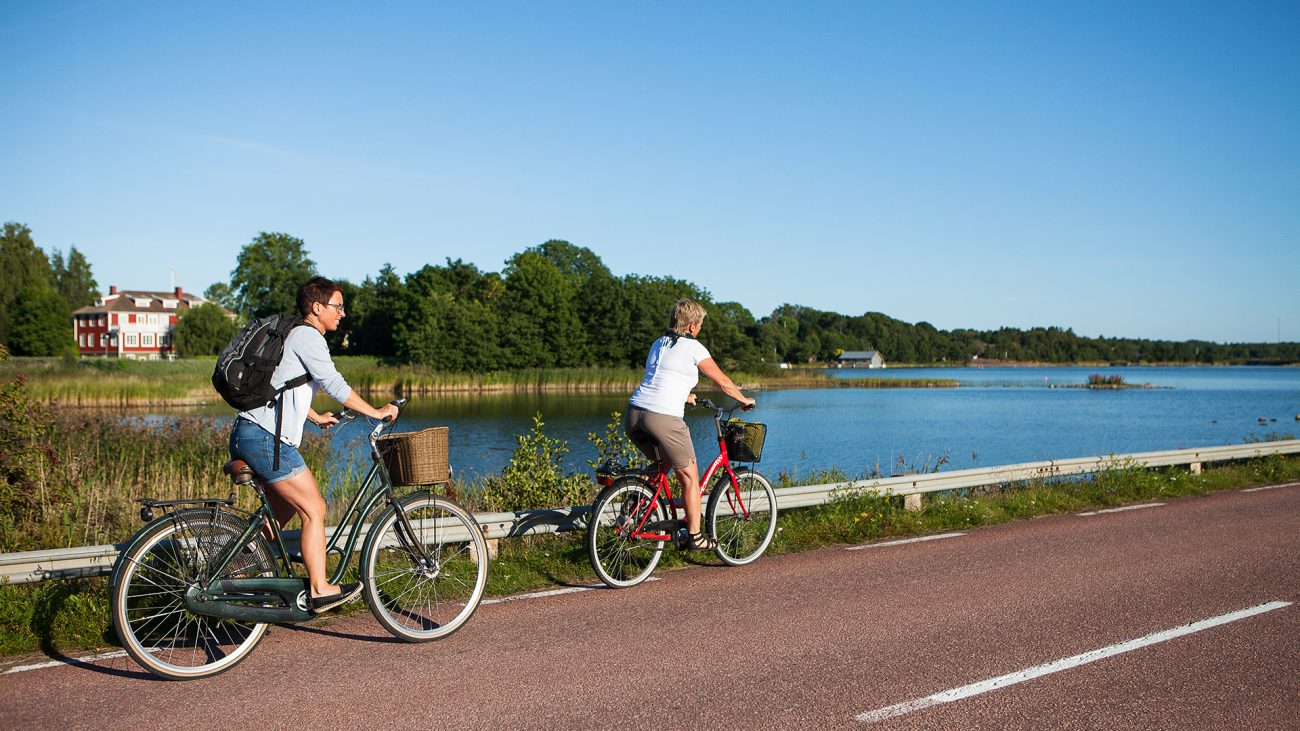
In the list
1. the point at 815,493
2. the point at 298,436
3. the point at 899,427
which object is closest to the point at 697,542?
the point at 815,493

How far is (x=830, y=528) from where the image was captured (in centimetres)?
877

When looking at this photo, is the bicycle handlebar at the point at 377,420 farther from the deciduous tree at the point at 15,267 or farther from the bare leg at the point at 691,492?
the deciduous tree at the point at 15,267

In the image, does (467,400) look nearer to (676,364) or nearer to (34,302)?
(676,364)

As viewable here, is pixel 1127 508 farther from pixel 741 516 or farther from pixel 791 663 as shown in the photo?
pixel 791 663

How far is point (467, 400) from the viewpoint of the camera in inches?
2055

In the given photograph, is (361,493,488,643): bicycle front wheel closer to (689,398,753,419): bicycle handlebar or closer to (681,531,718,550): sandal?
(681,531,718,550): sandal

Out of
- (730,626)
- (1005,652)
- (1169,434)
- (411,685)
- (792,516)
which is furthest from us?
(1169,434)

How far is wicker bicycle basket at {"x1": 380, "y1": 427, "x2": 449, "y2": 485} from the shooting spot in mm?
5426

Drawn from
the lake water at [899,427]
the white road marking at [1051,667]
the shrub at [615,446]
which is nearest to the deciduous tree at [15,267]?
the lake water at [899,427]

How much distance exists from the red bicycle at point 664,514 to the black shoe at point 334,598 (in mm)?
1823

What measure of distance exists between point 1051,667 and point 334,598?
3.88 meters

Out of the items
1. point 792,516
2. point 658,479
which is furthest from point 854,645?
point 792,516

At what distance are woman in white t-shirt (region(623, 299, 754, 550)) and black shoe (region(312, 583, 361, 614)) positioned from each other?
235 cm

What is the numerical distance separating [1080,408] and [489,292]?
205ft
